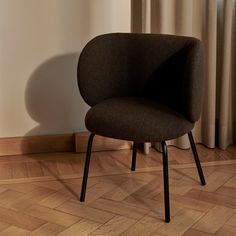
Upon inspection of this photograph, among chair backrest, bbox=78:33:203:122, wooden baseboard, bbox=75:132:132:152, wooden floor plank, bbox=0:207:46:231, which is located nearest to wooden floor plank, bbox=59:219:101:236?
wooden floor plank, bbox=0:207:46:231

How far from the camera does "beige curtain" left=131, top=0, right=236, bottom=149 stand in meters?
2.74

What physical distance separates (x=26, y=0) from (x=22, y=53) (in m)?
0.29

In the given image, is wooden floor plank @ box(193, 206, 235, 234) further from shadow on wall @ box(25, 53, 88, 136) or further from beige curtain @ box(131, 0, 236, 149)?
shadow on wall @ box(25, 53, 88, 136)

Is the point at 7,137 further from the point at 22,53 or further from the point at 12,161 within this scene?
the point at 22,53

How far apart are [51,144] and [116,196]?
729 millimetres

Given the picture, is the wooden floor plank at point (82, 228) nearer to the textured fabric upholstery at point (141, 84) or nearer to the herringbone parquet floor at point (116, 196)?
the herringbone parquet floor at point (116, 196)

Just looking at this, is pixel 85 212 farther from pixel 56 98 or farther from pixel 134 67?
pixel 56 98

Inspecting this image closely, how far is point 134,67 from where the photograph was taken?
2.39 meters

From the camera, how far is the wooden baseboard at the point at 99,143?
113 inches

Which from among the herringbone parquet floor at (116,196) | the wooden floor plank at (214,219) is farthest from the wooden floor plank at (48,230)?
the wooden floor plank at (214,219)

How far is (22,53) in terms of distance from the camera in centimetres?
276

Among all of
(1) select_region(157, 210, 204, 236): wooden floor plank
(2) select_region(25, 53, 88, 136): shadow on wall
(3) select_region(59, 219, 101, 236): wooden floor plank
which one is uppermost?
(2) select_region(25, 53, 88, 136): shadow on wall

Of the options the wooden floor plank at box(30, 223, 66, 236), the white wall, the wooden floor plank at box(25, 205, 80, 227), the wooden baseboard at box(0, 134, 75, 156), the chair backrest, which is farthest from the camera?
the wooden baseboard at box(0, 134, 75, 156)

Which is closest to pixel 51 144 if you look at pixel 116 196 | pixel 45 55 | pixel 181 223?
pixel 45 55
